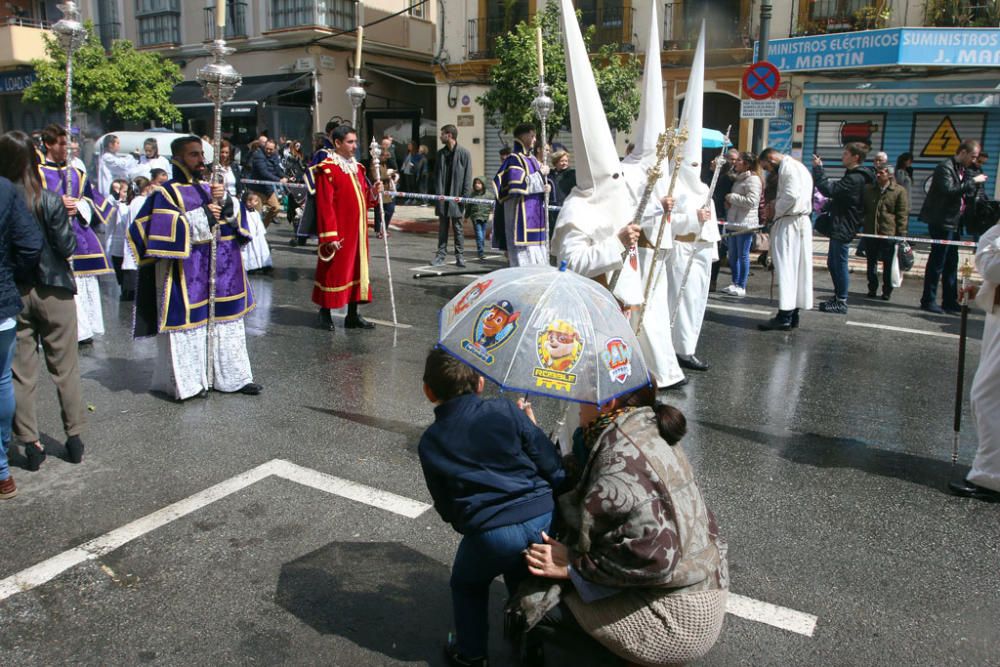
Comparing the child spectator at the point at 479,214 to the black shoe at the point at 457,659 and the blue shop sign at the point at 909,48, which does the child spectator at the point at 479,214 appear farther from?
the black shoe at the point at 457,659

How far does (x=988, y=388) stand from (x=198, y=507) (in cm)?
407

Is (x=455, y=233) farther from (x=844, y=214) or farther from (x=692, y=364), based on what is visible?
(x=692, y=364)

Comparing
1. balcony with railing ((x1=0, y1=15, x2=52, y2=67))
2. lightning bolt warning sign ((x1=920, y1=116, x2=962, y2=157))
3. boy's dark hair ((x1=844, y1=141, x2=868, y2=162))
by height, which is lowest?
boy's dark hair ((x1=844, y1=141, x2=868, y2=162))

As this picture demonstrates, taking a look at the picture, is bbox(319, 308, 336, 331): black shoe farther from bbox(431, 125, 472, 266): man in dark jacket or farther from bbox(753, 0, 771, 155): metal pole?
bbox(753, 0, 771, 155): metal pole

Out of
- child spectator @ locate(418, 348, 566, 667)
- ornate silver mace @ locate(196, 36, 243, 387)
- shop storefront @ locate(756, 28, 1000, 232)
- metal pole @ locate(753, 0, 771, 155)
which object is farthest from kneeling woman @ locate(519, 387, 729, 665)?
shop storefront @ locate(756, 28, 1000, 232)

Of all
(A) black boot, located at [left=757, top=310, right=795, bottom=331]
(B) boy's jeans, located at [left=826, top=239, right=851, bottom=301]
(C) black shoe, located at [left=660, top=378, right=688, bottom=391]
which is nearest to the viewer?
(C) black shoe, located at [left=660, top=378, right=688, bottom=391]

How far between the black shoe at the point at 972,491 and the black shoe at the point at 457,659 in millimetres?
2946

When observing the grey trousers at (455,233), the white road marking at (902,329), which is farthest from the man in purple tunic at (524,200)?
the white road marking at (902,329)

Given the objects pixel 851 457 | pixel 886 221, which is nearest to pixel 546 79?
pixel 886 221

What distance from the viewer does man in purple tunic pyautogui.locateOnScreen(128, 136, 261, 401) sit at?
560 cm

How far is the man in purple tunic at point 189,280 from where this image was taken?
560 cm

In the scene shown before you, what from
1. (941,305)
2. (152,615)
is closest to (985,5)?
(941,305)

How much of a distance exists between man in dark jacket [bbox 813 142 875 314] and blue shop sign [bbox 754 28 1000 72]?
7552mm

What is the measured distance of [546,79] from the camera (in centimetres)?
1678
